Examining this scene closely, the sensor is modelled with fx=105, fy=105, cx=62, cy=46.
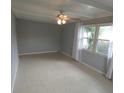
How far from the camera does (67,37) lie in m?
7.03

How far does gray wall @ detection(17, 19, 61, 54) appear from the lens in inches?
259

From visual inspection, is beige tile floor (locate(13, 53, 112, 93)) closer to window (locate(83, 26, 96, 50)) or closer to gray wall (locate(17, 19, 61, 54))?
window (locate(83, 26, 96, 50))

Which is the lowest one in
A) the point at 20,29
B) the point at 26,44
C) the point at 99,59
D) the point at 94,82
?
the point at 94,82

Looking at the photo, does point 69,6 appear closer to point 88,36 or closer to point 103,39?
point 103,39

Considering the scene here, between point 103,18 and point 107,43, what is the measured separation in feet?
3.20

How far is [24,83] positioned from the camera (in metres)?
3.08

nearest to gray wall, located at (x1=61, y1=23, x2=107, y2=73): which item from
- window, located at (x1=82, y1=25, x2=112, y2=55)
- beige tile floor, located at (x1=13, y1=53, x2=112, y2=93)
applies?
window, located at (x1=82, y1=25, x2=112, y2=55)

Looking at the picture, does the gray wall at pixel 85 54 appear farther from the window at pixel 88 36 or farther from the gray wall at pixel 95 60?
the window at pixel 88 36

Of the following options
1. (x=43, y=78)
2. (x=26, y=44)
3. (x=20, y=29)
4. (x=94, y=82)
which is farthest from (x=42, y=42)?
(x=94, y=82)

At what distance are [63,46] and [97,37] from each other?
11.0ft

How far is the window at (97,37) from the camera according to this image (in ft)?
13.5

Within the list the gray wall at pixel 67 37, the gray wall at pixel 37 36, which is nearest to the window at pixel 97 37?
the gray wall at pixel 67 37
